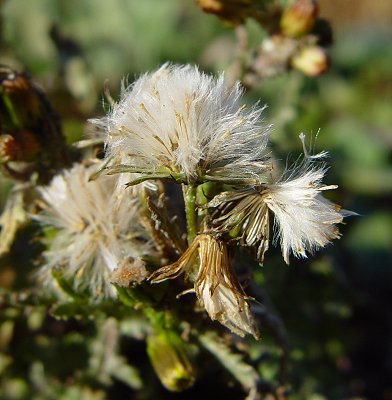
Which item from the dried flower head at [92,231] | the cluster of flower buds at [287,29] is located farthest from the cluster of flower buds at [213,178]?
the cluster of flower buds at [287,29]

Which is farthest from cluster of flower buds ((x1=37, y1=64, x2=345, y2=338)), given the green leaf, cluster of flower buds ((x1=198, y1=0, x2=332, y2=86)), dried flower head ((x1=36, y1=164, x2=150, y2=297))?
cluster of flower buds ((x1=198, y1=0, x2=332, y2=86))

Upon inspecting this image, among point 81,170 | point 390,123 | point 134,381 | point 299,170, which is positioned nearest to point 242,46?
point 81,170

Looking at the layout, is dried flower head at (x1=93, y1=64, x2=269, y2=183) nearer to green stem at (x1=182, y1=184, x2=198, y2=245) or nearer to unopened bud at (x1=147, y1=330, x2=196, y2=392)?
green stem at (x1=182, y1=184, x2=198, y2=245)

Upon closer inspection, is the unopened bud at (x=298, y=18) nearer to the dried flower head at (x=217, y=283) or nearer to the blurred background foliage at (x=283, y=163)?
the blurred background foliage at (x=283, y=163)

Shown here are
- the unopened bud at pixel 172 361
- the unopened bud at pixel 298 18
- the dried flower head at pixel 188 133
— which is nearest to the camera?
the dried flower head at pixel 188 133

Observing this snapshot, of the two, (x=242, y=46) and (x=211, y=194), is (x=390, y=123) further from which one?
(x=211, y=194)

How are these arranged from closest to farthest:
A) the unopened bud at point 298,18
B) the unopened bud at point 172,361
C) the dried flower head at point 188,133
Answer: the dried flower head at point 188,133, the unopened bud at point 172,361, the unopened bud at point 298,18
